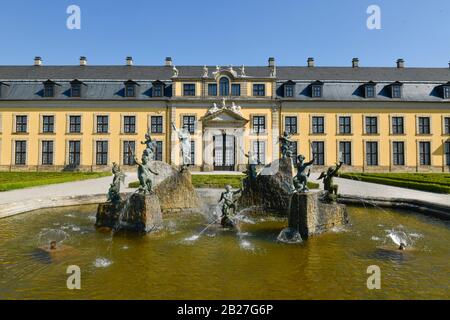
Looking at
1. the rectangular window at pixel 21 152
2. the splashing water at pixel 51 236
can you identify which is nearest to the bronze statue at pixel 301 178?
the splashing water at pixel 51 236

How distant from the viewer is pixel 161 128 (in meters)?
37.9

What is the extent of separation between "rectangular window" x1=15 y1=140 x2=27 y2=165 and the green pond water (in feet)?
107

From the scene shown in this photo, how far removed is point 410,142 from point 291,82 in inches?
654

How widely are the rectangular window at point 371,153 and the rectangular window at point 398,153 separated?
84.5 inches

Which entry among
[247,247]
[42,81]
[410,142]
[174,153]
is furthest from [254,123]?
[247,247]

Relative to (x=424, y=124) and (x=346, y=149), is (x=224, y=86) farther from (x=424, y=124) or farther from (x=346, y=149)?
(x=424, y=124)

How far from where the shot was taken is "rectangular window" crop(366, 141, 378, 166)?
37656 millimetres

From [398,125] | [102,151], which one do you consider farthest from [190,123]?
[398,125]

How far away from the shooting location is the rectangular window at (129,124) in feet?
124

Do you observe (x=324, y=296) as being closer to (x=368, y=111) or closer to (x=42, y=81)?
(x=368, y=111)

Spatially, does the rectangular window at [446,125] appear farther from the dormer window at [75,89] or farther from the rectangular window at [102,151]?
the dormer window at [75,89]

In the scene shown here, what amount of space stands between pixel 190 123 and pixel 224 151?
552 centimetres

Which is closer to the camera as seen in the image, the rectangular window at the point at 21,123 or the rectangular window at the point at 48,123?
the rectangular window at the point at 21,123

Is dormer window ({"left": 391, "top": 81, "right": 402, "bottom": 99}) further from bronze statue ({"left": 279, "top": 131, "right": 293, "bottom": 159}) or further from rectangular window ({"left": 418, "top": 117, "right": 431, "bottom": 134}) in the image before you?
bronze statue ({"left": 279, "top": 131, "right": 293, "bottom": 159})
